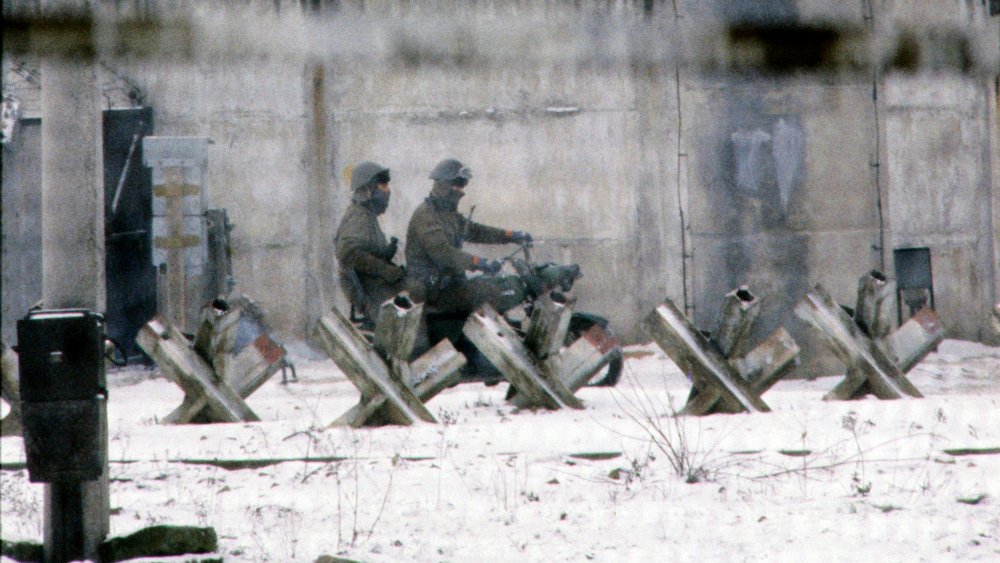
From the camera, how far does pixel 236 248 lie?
12188 millimetres

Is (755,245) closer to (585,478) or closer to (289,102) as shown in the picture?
(289,102)

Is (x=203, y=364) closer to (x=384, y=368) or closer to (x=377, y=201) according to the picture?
(x=384, y=368)

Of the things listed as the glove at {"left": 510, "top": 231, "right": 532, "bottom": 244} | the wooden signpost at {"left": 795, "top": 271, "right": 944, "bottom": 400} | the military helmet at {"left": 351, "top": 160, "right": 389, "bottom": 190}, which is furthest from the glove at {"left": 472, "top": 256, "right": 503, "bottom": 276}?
the wooden signpost at {"left": 795, "top": 271, "right": 944, "bottom": 400}

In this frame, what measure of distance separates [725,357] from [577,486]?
81.3 inches

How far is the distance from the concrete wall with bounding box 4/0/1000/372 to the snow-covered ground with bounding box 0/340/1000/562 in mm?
4096

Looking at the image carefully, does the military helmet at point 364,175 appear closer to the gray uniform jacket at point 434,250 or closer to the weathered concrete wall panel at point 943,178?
the gray uniform jacket at point 434,250

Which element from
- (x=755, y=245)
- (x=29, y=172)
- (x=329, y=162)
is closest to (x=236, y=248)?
(x=329, y=162)

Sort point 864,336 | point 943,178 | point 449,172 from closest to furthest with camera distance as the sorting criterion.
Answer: point 864,336, point 449,172, point 943,178

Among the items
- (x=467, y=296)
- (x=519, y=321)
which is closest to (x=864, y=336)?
(x=519, y=321)

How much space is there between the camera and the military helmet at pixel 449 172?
8.90 m

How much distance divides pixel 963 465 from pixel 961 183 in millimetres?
8730

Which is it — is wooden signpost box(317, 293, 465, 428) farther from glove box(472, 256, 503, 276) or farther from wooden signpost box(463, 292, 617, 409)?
glove box(472, 256, 503, 276)

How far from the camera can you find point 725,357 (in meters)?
6.55

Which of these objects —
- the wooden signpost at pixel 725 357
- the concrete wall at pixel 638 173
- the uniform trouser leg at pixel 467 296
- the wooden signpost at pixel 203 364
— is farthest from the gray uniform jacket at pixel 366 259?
the wooden signpost at pixel 725 357
